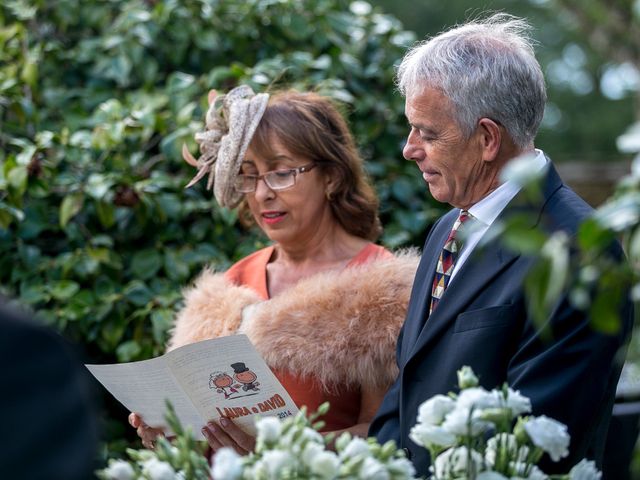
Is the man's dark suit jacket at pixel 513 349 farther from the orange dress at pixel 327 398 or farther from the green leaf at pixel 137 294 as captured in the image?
the green leaf at pixel 137 294

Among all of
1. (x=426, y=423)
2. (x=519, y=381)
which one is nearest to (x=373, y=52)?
(x=519, y=381)

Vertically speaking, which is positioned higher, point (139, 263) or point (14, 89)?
point (14, 89)

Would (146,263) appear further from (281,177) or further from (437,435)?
(437,435)

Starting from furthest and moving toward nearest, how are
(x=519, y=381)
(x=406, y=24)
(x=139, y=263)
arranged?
(x=406, y=24) → (x=139, y=263) → (x=519, y=381)

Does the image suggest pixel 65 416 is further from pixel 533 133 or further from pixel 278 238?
pixel 278 238

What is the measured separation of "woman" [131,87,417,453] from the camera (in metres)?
2.93

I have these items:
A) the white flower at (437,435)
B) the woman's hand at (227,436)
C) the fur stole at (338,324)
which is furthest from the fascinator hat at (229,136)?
the white flower at (437,435)

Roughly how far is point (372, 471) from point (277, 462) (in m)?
0.16

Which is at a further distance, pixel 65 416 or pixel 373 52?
pixel 373 52

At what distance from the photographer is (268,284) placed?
332 cm

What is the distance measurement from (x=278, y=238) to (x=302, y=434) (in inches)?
61.0

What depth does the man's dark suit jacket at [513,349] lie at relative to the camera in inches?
89.4

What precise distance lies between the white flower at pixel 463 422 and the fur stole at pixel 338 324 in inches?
45.4

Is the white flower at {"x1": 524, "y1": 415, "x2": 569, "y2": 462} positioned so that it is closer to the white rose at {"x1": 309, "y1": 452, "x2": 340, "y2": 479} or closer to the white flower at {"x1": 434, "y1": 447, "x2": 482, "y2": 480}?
the white flower at {"x1": 434, "y1": 447, "x2": 482, "y2": 480}
